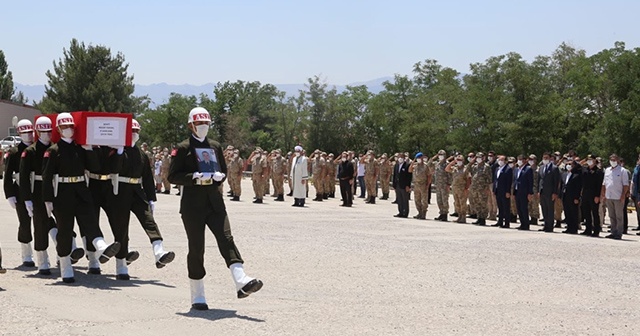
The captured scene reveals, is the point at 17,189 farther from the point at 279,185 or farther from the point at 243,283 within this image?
the point at 279,185

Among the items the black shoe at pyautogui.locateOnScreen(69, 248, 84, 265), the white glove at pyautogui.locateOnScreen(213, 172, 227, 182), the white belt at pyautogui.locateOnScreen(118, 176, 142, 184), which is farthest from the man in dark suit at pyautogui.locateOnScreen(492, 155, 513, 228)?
the white glove at pyautogui.locateOnScreen(213, 172, 227, 182)

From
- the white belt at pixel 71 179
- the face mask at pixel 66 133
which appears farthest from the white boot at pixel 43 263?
the face mask at pixel 66 133

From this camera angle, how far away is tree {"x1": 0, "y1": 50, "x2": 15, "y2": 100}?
112 meters

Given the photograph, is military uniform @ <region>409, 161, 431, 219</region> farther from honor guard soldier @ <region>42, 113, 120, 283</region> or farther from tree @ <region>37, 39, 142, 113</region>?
tree @ <region>37, 39, 142, 113</region>

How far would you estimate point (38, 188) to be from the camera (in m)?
12.8

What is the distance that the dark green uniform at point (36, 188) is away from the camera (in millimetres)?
12664

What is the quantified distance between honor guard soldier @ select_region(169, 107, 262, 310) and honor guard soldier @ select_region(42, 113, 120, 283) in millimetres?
2131

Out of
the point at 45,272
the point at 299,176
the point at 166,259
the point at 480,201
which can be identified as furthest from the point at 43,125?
the point at 299,176

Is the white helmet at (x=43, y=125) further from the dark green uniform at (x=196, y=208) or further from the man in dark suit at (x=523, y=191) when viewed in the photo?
the man in dark suit at (x=523, y=191)

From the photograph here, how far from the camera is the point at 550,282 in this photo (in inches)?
504

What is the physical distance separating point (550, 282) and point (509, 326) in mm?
3590

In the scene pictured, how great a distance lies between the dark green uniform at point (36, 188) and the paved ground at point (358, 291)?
56 cm

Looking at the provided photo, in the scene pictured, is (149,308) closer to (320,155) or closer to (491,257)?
(491,257)

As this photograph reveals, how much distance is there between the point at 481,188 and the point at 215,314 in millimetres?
14978
